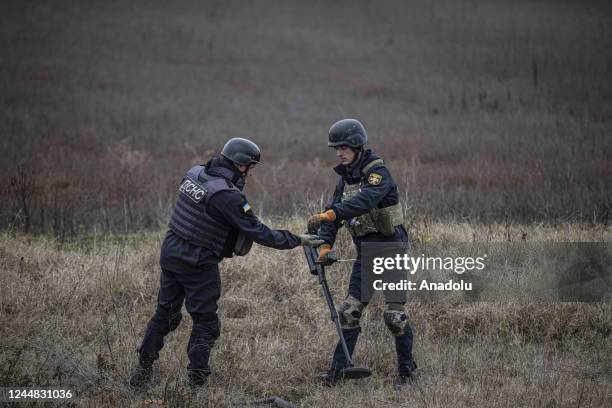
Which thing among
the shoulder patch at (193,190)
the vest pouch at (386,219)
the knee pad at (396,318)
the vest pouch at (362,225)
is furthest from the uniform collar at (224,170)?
the knee pad at (396,318)

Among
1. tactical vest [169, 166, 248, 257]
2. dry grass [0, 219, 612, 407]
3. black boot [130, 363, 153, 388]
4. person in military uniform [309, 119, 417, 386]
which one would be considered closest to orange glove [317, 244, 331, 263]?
person in military uniform [309, 119, 417, 386]

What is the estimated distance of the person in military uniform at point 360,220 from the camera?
5008 mm

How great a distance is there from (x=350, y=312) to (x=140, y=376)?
1.74 meters

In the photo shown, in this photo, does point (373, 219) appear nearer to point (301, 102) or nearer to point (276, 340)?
point (276, 340)

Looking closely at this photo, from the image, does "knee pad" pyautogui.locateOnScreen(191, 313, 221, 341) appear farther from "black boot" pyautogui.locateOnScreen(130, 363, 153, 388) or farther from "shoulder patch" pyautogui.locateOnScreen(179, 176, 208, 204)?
"shoulder patch" pyautogui.locateOnScreen(179, 176, 208, 204)

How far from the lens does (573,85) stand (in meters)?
29.3

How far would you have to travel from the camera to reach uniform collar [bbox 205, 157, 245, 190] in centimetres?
486

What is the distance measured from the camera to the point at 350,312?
5113 mm

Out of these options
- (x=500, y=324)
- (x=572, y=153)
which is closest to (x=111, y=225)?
(x=500, y=324)

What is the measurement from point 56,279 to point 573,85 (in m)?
27.9

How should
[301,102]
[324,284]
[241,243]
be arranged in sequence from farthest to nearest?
[301,102] < [324,284] < [241,243]

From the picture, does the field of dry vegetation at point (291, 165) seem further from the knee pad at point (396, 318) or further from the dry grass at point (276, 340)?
the knee pad at point (396, 318)

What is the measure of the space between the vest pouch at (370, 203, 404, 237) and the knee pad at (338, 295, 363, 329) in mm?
612

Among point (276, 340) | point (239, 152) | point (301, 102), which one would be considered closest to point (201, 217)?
point (239, 152)
